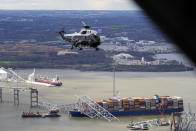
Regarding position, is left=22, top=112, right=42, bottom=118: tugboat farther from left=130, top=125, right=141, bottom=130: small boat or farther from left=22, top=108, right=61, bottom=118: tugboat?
left=130, top=125, right=141, bottom=130: small boat

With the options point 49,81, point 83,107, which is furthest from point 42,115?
point 49,81

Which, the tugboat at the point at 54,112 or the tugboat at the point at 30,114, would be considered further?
the tugboat at the point at 54,112

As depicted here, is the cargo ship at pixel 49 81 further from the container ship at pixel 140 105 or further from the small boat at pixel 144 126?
the small boat at pixel 144 126

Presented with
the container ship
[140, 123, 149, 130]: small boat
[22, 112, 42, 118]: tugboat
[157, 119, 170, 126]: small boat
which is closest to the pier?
the container ship

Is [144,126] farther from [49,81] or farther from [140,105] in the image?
[49,81]

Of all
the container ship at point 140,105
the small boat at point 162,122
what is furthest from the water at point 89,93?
the small boat at point 162,122


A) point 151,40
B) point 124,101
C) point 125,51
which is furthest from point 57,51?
point 124,101
